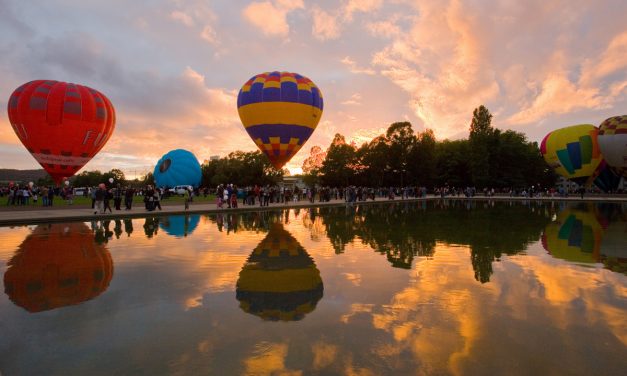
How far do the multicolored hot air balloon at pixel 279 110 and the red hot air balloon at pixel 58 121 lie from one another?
12.7 metres

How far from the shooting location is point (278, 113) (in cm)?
3466

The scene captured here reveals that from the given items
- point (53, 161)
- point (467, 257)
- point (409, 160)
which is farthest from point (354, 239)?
point (409, 160)

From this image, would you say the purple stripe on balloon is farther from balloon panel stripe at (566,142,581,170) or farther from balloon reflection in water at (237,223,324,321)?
balloon panel stripe at (566,142,581,170)

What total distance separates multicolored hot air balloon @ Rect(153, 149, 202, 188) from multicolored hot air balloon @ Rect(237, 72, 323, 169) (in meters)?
28.5

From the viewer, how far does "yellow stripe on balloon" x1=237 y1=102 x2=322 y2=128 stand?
34.7 m

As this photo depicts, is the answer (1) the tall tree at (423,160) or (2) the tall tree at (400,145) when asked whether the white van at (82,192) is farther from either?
(1) the tall tree at (423,160)

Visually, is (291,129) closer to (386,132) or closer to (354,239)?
(354,239)

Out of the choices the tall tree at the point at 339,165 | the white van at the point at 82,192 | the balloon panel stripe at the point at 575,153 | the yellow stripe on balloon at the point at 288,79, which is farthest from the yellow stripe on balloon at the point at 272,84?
the tall tree at the point at 339,165

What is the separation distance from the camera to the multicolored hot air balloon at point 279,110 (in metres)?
34.7

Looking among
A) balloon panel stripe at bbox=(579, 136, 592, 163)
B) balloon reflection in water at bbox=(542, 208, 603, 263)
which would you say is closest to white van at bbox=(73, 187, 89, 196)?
balloon reflection in water at bbox=(542, 208, 603, 263)

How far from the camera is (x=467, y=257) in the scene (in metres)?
9.98

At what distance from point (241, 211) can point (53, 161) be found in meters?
17.9

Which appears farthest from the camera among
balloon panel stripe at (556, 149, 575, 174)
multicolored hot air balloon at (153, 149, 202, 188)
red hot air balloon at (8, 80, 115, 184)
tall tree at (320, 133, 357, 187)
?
tall tree at (320, 133, 357, 187)

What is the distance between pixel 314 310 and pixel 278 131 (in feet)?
100
